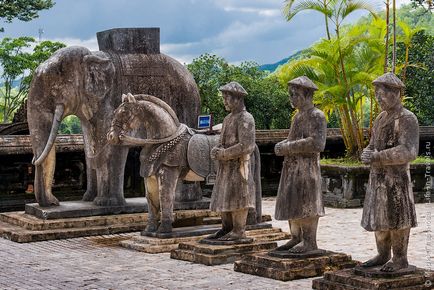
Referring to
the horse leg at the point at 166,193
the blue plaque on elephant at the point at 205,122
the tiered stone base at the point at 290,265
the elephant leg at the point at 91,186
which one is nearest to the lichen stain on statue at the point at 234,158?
the tiered stone base at the point at 290,265


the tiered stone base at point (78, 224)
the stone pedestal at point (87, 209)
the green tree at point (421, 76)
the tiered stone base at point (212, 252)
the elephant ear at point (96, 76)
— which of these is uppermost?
the green tree at point (421, 76)

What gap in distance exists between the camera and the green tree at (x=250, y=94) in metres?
26.3

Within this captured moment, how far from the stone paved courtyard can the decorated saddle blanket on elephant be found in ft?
A: 3.55

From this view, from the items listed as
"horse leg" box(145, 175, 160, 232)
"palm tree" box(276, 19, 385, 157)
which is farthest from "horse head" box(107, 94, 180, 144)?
"palm tree" box(276, 19, 385, 157)

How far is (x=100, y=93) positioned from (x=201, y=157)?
2.40m

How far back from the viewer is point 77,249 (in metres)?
11.0

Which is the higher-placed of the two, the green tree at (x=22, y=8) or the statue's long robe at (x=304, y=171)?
the green tree at (x=22, y=8)

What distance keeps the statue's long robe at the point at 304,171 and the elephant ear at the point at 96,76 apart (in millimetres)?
4666

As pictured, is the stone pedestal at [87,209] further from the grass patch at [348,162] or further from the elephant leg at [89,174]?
the grass patch at [348,162]

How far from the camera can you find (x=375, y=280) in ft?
24.9

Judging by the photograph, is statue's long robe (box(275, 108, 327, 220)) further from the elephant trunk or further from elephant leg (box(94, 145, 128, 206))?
the elephant trunk

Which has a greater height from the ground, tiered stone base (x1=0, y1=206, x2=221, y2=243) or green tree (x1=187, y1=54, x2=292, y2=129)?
green tree (x1=187, y1=54, x2=292, y2=129)

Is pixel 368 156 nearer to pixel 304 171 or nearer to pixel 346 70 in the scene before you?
pixel 304 171

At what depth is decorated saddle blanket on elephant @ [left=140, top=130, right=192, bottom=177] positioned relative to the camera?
1091 cm
